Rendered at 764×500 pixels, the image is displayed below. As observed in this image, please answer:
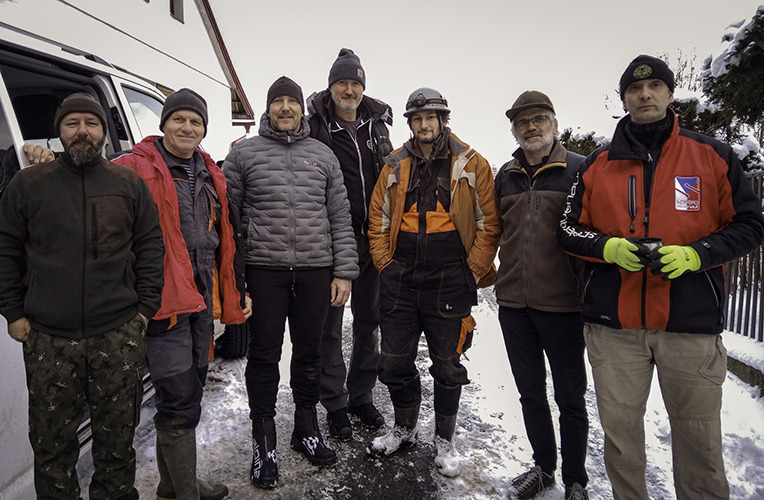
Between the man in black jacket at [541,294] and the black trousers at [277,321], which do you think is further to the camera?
the black trousers at [277,321]

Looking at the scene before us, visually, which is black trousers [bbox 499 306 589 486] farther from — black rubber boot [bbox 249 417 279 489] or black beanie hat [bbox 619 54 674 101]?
black rubber boot [bbox 249 417 279 489]

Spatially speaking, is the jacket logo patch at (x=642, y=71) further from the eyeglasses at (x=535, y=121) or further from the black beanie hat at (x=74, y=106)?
the black beanie hat at (x=74, y=106)

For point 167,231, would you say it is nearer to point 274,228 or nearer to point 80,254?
point 80,254

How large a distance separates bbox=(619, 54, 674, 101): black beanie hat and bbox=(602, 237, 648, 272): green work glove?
76 cm

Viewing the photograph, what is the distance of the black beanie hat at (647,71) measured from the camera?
2037 millimetres

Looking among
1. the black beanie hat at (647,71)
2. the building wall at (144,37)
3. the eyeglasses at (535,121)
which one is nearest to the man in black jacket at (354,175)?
the eyeglasses at (535,121)

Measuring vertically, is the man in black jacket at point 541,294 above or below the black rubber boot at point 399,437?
above

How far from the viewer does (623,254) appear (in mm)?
1918

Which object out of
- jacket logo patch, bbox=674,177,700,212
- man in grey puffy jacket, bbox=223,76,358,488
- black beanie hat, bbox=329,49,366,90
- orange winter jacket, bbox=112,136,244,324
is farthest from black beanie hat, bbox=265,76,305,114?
jacket logo patch, bbox=674,177,700,212

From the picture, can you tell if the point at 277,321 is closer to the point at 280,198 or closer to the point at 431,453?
the point at 280,198

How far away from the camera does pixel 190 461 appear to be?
2266 millimetres

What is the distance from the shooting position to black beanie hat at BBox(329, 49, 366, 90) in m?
Answer: 3.15

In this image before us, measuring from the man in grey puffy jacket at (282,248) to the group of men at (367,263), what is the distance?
0.01 m

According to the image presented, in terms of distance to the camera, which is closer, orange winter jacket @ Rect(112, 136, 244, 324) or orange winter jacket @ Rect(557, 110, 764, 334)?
orange winter jacket @ Rect(557, 110, 764, 334)
